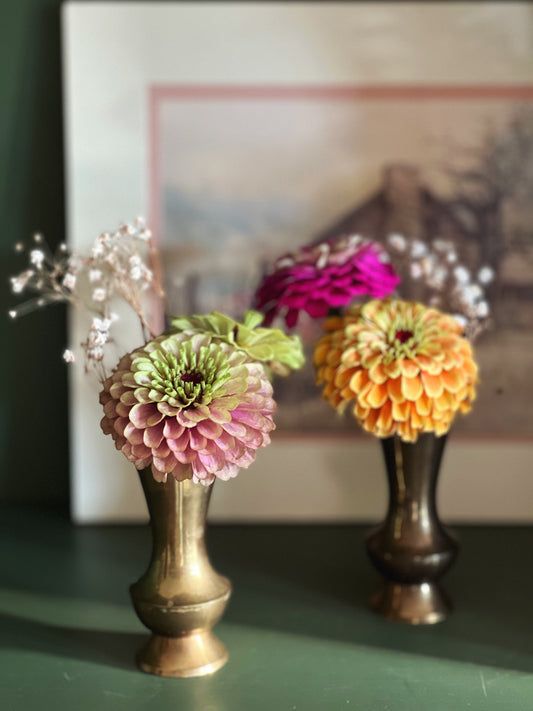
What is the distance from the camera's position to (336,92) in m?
0.99

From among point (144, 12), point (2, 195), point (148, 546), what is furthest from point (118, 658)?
point (144, 12)

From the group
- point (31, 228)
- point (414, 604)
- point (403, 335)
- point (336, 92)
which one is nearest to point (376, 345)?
point (403, 335)

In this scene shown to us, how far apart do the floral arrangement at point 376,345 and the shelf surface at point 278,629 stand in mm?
195

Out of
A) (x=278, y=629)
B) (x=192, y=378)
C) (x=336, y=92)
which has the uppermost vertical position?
(x=336, y=92)

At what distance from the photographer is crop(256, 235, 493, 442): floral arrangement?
0.72 meters

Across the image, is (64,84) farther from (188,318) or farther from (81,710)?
(81,710)

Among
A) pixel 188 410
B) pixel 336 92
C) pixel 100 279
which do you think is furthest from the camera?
pixel 336 92

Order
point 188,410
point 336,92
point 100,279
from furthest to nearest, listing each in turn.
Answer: point 336,92
point 100,279
point 188,410

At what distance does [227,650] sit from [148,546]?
0.81 feet

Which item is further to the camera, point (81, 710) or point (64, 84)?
point (64, 84)

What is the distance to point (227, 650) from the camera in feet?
2.45

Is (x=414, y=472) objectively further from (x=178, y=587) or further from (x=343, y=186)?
(x=343, y=186)

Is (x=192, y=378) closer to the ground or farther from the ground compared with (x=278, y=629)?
farther from the ground

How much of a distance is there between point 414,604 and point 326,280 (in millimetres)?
316
